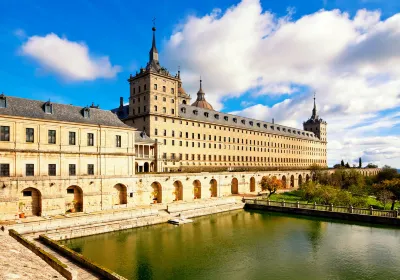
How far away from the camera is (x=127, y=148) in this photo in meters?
39.3

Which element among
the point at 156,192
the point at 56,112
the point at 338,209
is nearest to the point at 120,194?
the point at 156,192

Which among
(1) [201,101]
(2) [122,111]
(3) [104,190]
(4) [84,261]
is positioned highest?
(1) [201,101]

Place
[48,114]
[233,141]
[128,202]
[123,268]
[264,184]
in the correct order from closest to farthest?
[123,268], [48,114], [128,202], [264,184], [233,141]

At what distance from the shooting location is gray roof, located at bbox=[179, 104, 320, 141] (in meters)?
63.7

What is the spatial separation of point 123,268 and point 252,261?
31.1ft

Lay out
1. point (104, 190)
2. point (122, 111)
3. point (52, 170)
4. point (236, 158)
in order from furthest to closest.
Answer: point (236, 158), point (122, 111), point (104, 190), point (52, 170)

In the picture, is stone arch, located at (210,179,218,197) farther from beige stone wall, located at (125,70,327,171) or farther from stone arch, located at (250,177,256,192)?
stone arch, located at (250,177,256,192)

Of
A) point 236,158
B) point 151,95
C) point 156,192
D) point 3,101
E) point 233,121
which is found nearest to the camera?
point 3,101

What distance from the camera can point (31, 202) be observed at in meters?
30.6

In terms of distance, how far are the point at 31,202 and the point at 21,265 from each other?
18.0m

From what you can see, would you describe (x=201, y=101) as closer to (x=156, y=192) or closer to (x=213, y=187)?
(x=213, y=187)

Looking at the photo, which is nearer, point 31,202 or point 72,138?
point 31,202

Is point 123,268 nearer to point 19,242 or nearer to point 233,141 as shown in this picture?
point 19,242

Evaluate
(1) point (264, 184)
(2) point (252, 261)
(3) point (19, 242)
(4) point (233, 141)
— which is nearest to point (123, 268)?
(3) point (19, 242)
